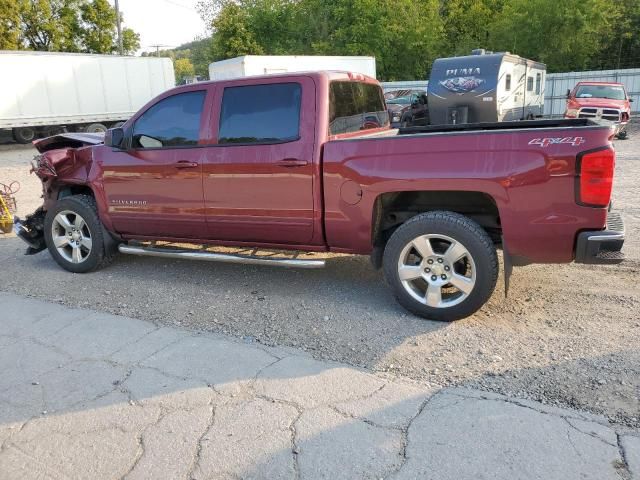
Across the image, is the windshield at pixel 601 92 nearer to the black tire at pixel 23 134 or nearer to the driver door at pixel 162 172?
the driver door at pixel 162 172

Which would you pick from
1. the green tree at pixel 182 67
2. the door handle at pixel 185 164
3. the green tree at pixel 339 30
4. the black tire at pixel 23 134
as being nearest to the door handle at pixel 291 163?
the door handle at pixel 185 164

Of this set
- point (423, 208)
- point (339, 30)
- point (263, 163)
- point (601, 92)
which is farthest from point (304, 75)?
point (339, 30)

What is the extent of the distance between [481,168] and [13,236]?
271 inches

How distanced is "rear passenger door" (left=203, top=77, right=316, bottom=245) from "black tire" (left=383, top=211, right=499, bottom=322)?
0.80 meters

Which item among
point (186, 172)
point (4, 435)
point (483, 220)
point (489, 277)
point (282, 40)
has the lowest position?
point (4, 435)

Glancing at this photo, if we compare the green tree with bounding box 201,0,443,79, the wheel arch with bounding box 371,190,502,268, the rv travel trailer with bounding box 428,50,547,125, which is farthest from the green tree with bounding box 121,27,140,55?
the wheel arch with bounding box 371,190,502,268

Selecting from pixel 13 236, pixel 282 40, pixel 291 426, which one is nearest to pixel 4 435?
pixel 291 426

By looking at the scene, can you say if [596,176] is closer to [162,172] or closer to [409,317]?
[409,317]

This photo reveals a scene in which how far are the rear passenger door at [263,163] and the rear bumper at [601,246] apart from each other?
6.63 ft

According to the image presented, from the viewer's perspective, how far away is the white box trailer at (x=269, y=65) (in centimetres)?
1938

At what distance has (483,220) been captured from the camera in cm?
429

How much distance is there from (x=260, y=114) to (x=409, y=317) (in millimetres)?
2123

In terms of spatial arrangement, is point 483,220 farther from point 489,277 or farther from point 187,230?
point 187,230

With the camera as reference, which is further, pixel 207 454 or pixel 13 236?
pixel 13 236
